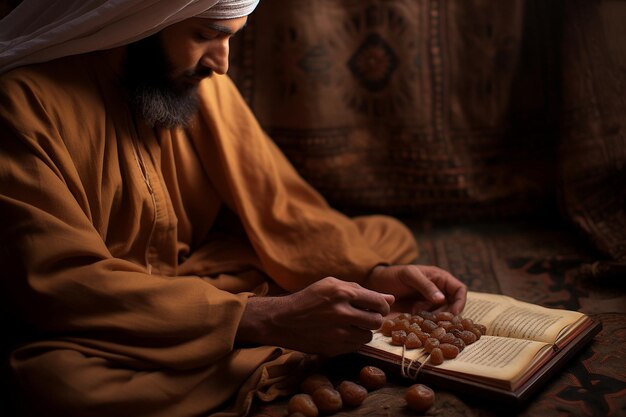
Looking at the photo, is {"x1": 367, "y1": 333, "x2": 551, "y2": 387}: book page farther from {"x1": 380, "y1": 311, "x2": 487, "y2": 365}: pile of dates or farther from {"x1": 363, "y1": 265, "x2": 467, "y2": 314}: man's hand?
{"x1": 363, "y1": 265, "x2": 467, "y2": 314}: man's hand

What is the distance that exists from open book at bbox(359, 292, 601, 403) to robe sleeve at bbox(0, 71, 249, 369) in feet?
1.67

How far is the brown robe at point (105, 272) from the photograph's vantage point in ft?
6.06

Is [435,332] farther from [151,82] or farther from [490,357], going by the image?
[151,82]

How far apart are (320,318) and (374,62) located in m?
1.78

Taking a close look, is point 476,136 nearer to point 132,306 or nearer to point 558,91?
point 558,91

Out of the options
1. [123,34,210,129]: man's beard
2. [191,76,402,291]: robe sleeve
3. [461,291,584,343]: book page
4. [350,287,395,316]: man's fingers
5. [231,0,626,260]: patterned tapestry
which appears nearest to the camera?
[350,287,395,316]: man's fingers

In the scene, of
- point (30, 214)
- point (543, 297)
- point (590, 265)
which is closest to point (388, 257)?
point (543, 297)

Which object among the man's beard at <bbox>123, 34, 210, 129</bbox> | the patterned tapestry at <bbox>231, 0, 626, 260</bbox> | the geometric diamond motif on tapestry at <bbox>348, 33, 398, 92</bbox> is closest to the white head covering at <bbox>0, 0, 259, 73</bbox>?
the man's beard at <bbox>123, 34, 210, 129</bbox>

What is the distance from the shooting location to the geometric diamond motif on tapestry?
3389mm

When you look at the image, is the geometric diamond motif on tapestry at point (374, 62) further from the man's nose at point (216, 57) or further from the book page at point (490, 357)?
the book page at point (490, 357)

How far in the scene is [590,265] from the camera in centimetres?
288

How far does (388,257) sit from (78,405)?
4.87 feet

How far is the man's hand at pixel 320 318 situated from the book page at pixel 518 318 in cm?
43

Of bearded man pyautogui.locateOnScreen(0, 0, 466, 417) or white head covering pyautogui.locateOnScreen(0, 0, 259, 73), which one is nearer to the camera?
bearded man pyautogui.locateOnScreen(0, 0, 466, 417)
